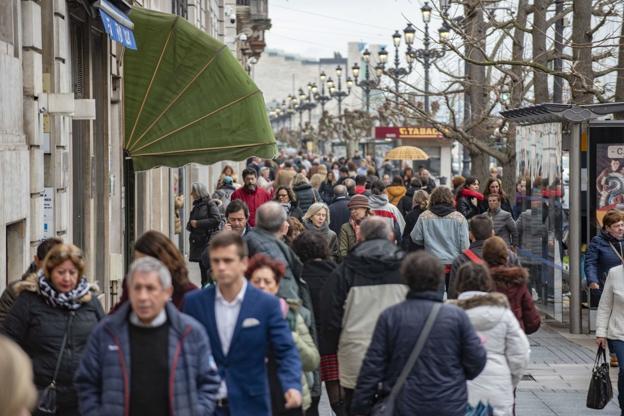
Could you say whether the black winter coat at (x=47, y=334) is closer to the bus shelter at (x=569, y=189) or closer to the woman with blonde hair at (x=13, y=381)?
the woman with blonde hair at (x=13, y=381)

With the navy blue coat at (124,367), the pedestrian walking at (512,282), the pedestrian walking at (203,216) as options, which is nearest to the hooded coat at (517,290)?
the pedestrian walking at (512,282)

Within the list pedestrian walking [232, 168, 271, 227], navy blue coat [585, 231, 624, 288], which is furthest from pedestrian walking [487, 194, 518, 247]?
pedestrian walking [232, 168, 271, 227]

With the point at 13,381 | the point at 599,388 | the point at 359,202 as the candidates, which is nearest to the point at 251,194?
the point at 359,202

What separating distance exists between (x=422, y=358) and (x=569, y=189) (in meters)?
9.95

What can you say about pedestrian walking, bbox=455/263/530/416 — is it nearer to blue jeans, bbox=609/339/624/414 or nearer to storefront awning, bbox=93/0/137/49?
blue jeans, bbox=609/339/624/414

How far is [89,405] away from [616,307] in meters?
5.69

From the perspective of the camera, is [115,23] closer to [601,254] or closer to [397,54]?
[601,254]

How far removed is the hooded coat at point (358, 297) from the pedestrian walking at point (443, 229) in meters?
5.59

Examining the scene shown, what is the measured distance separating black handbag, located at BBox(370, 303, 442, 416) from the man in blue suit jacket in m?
0.56

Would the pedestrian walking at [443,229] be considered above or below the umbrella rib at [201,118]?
below

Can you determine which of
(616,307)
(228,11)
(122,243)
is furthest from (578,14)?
(228,11)

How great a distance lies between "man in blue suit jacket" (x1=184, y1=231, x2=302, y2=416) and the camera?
23.0 ft

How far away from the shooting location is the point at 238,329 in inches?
276

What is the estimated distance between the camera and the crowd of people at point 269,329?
6.33 meters
